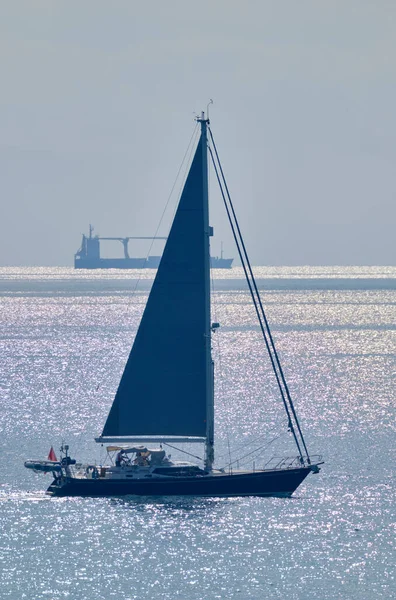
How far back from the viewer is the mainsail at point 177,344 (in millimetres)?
51625

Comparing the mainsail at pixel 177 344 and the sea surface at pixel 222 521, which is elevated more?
the mainsail at pixel 177 344

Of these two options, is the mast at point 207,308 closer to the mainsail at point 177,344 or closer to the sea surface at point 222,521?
the mainsail at point 177,344

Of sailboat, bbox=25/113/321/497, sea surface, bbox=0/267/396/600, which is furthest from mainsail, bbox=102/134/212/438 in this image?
sea surface, bbox=0/267/396/600

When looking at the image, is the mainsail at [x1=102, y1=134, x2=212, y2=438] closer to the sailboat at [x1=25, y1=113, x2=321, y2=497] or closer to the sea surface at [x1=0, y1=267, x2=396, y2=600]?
the sailboat at [x1=25, y1=113, x2=321, y2=497]

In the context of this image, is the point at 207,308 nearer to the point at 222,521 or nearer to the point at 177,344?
the point at 177,344

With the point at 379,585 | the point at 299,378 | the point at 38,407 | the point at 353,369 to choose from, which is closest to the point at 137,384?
the point at 379,585

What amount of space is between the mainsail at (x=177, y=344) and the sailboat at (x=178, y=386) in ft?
0.12

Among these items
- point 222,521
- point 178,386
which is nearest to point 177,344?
point 178,386

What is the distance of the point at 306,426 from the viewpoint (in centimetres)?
7669

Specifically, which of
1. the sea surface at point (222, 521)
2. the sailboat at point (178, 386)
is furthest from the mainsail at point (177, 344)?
the sea surface at point (222, 521)

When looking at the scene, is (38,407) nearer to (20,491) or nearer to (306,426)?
(306,426)

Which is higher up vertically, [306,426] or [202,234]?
[202,234]

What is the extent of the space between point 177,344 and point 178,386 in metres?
1.62

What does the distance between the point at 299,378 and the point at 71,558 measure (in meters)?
62.5
